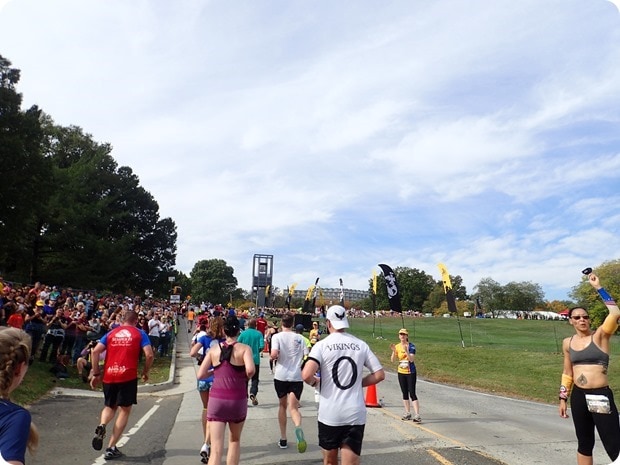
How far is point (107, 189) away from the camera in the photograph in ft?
187

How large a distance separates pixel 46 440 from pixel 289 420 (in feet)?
13.7

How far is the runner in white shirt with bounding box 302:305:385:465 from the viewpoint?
4395mm

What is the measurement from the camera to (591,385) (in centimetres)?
505

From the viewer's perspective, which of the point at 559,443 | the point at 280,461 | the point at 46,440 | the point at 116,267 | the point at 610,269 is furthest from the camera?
the point at 610,269

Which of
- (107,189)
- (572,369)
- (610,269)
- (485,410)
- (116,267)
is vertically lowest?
(485,410)

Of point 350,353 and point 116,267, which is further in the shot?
point 116,267

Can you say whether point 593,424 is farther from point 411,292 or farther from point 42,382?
point 411,292

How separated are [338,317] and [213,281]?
439 feet

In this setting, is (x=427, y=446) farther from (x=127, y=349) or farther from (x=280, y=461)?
(x=127, y=349)

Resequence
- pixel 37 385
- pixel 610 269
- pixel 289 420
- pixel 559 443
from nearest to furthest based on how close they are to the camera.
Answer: pixel 559 443, pixel 289 420, pixel 37 385, pixel 610 269

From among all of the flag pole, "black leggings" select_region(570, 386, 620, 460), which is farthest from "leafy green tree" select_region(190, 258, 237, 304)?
"black leggings" select_region(570, 386, 620, 460)

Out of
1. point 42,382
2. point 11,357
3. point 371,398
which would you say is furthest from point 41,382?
point 11,357

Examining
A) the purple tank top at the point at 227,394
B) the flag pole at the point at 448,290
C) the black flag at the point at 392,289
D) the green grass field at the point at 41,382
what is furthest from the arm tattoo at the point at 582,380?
the flag pole at the point at 448,290

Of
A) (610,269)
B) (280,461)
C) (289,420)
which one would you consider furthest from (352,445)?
(610,269)
